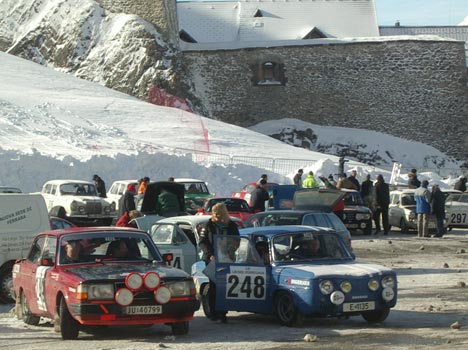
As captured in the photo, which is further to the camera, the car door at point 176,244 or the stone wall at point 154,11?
the stone wall at point 154,11

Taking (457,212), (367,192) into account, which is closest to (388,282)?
(457,212)

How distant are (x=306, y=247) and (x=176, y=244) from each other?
3.46 metres

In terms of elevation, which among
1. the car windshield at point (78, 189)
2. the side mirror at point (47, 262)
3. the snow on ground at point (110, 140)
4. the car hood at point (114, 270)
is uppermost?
the snow on ground at point (110, 140)

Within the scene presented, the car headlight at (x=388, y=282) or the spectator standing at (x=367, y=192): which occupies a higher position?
the spectator standing at (x=367, y=192)

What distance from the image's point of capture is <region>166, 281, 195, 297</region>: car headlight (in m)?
11.5

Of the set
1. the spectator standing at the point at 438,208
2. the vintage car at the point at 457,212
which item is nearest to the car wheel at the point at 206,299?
the spectator standing at the point at 438,208

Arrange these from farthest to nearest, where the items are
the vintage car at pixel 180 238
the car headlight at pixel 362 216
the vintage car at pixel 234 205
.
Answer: the car headlight at pixel 362 216 → the vintage car at pixel 234 205 → the vintage car at pixel 180 238

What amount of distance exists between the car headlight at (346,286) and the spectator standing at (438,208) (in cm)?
1469

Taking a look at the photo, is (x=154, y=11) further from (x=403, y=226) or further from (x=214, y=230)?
(x=214, y=230)

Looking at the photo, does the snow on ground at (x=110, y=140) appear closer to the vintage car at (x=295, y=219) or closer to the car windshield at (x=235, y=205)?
the car windshield at (x=235, y=205)

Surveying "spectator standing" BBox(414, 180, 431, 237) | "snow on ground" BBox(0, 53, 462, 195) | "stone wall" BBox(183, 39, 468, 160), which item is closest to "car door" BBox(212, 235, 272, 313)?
"spectator standing" BBox(414, 180, 431, 237)

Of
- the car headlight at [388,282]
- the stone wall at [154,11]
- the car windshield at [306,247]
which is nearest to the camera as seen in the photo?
the car headlight at [388,282]

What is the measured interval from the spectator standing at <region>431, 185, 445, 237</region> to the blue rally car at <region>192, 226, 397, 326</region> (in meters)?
13.6

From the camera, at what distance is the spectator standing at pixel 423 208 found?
85.7 ft
